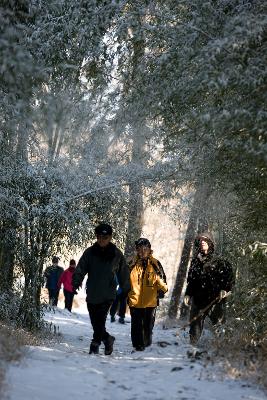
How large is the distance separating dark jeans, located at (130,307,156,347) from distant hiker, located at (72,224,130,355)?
888 mm

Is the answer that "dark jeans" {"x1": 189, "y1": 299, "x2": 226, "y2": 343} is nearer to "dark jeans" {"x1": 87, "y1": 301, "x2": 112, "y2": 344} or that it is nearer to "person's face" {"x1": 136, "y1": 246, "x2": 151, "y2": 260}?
"person's face" {"x1": 136, "y1": 246, "x2": 151, "y2": 260}

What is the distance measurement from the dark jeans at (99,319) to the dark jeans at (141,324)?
3.04 feet

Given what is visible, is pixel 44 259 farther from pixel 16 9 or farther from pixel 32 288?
pixel 16 9

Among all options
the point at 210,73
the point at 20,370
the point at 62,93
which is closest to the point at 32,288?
the point at 62,93

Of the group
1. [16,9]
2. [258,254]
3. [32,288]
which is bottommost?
[32,288]

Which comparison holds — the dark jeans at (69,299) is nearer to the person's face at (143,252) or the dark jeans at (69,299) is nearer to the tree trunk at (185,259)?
the tree trunk at (185,259)

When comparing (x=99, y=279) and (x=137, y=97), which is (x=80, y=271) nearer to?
(x=99, y=279)

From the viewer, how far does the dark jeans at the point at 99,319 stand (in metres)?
6.76

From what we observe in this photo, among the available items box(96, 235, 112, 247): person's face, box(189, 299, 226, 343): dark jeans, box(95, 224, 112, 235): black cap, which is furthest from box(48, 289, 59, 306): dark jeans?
box(95, 224, 112, 235): black cap

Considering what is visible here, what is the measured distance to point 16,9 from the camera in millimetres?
6590

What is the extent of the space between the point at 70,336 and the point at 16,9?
6.80 meters

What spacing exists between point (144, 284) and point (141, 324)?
23.2 inches

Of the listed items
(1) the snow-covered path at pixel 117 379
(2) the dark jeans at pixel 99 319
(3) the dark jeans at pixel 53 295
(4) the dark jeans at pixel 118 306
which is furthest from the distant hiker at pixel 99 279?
(3) the dark jeans at pixel 53 295

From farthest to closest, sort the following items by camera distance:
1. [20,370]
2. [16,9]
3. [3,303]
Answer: [3,303]
[16,9]
[20,370]
